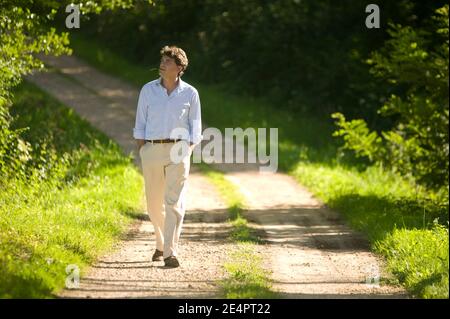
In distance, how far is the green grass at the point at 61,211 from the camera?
8.55m

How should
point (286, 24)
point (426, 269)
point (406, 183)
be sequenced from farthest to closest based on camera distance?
1. point (286, 24)
2. point (406, 183)
3. point (426, 269)

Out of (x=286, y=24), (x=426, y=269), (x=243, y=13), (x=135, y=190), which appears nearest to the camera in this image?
(x=426, y=269)

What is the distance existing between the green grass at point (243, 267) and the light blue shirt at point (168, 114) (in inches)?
54.7

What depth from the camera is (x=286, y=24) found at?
28094 mm

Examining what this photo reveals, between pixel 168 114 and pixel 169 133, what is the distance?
19 centimetres

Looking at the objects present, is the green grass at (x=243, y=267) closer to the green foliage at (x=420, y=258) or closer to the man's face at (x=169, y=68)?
the green foliage at (x=420, y=258)

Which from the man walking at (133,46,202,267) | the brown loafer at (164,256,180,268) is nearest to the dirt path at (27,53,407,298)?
the brown loafer at (164,256,180,268)

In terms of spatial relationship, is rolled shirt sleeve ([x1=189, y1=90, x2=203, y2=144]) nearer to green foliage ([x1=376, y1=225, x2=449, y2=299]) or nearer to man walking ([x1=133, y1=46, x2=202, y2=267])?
man walking ([x1=133, y1=46, x2=202, y2=267])

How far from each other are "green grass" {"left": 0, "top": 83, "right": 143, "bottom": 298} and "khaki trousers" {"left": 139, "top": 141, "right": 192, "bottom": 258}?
87 cm

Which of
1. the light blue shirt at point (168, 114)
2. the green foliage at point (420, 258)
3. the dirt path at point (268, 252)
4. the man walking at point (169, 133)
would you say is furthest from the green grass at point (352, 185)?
the light blue shirt at point (168, 114)

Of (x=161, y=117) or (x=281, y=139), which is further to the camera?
(x=281, y=139)

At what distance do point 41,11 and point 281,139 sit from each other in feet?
32.5
